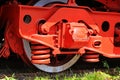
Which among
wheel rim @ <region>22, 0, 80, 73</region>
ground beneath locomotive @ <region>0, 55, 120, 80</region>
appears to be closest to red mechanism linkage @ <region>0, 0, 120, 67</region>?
wheel rim @ <region>22, 0, 80, 73</region>

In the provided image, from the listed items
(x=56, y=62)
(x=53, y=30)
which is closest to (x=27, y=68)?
(x=56, y=62)

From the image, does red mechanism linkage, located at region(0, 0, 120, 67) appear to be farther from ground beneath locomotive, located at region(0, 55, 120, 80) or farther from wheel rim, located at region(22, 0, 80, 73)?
ground beneath locomotive, located at region(0, 55, 120, 80)

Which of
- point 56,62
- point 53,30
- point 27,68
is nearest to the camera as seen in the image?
point 53,30

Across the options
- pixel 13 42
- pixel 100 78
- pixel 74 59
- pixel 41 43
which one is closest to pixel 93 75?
pixel 100 78

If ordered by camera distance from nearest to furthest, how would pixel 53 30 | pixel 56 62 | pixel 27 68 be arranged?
1. pixel 53 30
2. pixel 56 62
3. pixel 27 68

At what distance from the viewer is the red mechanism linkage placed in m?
4.39

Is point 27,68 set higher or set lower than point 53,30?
lower

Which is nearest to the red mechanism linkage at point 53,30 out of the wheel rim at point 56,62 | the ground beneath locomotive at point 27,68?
the wheel rim at point 56,62

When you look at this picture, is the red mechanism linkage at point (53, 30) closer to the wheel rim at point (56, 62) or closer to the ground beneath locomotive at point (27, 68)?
the wheel rim at point (56, 62)

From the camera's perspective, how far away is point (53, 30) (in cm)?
459

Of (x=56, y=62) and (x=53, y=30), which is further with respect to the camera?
(x=56, y=62)

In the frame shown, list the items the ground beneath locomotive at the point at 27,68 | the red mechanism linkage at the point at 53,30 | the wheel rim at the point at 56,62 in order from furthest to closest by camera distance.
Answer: the ground beneath locomotive at the point at 27,68, the wheel rim at the point at 56,62, the red mechanism linkage at the point at 53,30

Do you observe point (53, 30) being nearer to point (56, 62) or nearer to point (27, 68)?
point (56, 62)

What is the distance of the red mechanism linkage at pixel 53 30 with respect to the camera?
14.4ft
